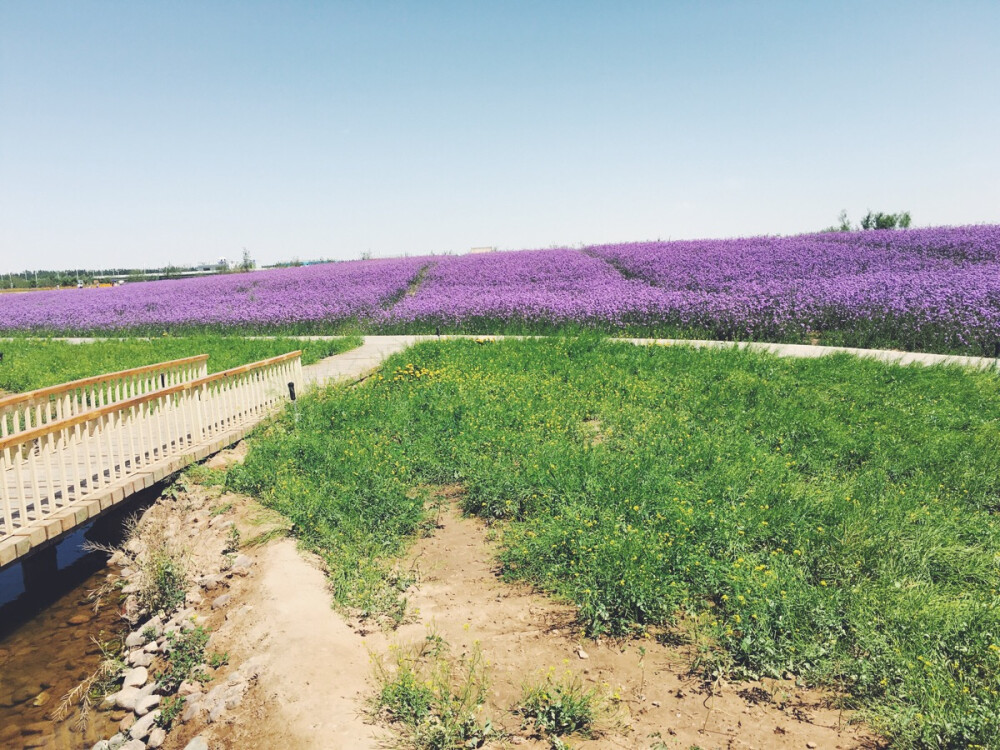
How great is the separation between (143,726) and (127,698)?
23.3 inches

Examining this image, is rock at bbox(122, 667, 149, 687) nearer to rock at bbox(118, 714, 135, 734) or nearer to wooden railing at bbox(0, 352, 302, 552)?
rock at bbox(118, 714, 135, 734)

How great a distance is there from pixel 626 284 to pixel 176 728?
20.0m

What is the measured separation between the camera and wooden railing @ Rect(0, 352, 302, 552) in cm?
545

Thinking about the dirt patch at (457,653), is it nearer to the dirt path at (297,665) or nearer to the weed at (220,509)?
the dirt path at (297,665)

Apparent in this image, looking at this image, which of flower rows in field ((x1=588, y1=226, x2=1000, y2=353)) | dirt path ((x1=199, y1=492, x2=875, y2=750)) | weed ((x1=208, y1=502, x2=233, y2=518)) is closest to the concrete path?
flower rows in field ((x1=588, y1=226, x2=1000, y2=353))

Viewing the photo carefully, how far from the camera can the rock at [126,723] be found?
414cm

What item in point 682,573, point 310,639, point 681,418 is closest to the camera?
point 310,639

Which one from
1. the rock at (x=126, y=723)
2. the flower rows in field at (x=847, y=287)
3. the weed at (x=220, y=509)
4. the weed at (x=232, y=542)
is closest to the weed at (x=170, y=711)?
the rock at (x=126, y=723)

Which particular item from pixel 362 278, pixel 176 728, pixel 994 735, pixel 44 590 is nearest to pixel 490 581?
pixel 176 728

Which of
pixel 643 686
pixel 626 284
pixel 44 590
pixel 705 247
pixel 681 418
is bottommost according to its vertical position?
pixel 44 590

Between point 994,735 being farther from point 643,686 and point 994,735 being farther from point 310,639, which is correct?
point 310,639

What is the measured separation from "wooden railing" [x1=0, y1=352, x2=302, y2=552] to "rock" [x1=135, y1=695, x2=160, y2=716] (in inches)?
74.2

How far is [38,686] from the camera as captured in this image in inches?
190

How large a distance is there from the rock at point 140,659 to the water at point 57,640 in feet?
1.37
